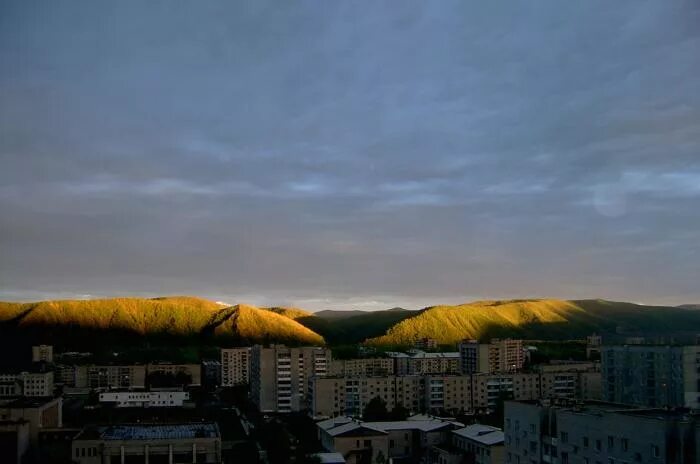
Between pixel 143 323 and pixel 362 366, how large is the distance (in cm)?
3284

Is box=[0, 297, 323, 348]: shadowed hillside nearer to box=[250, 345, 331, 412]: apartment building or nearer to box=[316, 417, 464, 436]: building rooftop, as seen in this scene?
box=[250, 345, 331, 412]: apartment building

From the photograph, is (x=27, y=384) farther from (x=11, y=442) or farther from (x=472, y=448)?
(x=472, y=448)

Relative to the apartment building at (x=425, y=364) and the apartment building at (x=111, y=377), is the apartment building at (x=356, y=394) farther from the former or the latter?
the apartment building at (x=111, y=377)

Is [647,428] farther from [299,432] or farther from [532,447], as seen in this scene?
[299,432]

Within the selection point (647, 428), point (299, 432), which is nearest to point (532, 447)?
point (647, 428)

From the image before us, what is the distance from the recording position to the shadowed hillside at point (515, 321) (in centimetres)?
5097

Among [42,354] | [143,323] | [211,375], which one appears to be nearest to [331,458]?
[211,375]

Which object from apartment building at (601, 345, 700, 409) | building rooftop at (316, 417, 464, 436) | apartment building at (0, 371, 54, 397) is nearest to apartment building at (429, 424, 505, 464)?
building rooftop at (316, 417, 464, 436)

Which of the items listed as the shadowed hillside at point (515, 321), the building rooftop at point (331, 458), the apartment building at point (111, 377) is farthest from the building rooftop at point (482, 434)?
the shadowed hillside at point (515, 321)

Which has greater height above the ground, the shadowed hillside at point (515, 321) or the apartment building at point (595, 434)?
the apartment building at point (595, 434)

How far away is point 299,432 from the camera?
16.6 meters

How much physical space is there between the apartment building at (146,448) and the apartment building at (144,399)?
361 inches

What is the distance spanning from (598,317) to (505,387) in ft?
135

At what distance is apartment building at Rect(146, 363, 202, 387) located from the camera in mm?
28484
